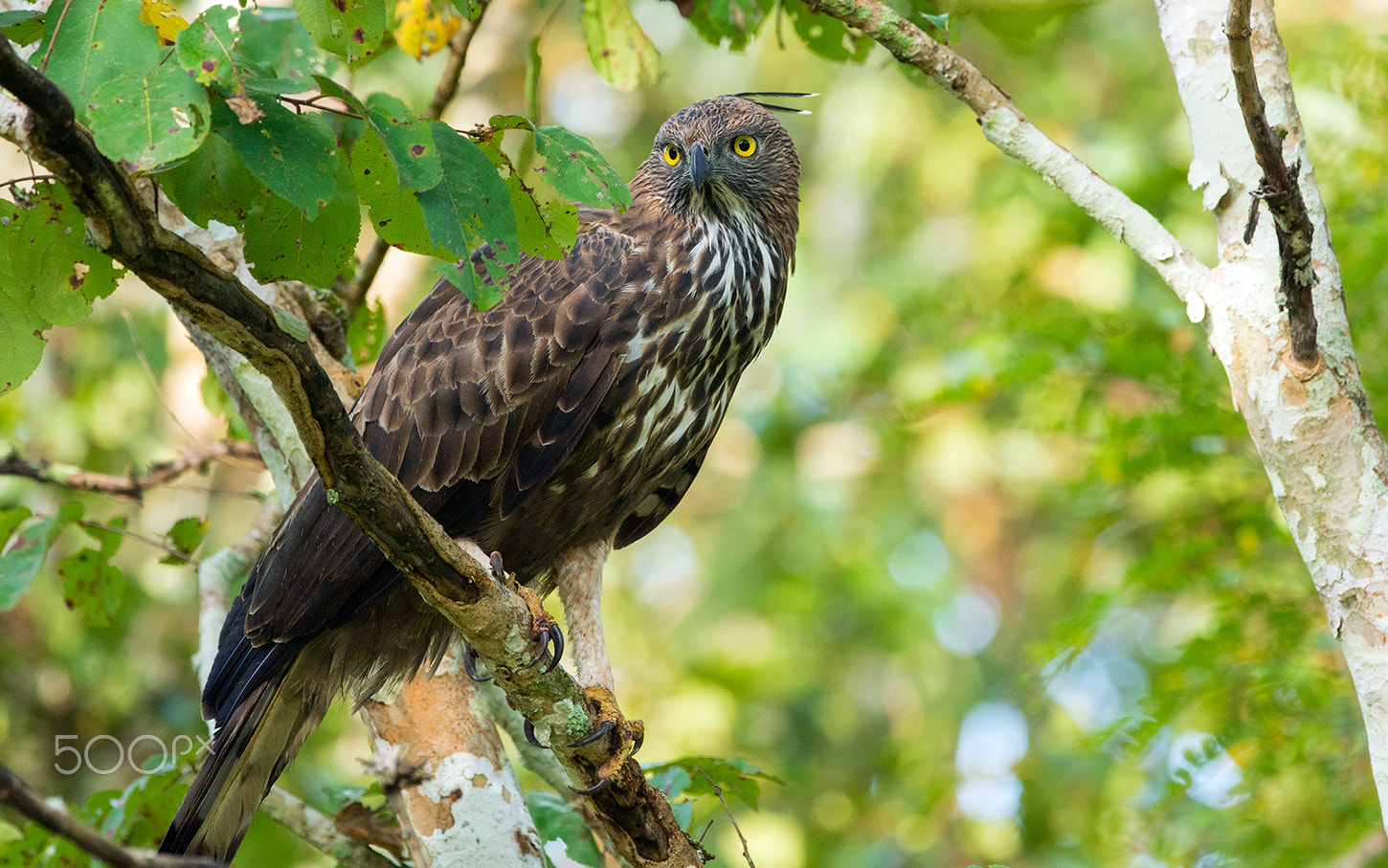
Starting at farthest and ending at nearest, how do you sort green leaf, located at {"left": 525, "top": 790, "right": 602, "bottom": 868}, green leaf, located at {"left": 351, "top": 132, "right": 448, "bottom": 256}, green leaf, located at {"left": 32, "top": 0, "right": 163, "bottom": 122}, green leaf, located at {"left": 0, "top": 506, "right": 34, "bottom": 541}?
green leaf, located at {"left": 0, "top": 506, "right": 34, "bottom": 541} → green leaf, located at {"left": 525, "top": 790, "right": 602, "bottom": 868} → green leaf, located at {"left": 351, "top": 132, "right": 448, "bottom": 256} → green leaf, located at {"left": 32, "top": 0, "right": 163, "bottom": 122}

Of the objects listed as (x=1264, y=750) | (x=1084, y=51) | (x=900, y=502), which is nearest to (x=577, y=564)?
(x=1264, y=750)

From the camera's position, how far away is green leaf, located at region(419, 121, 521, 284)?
1.63 metres

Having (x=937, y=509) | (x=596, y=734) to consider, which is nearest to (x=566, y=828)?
(x=596, y=734)

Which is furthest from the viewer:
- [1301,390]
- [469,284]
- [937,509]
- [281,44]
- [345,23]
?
[937,509]

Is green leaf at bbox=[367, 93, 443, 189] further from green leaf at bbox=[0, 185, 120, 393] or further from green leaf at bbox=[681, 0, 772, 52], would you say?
green leaf at bbox=[681, 0, 772, 52]

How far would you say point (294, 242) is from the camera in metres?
1.75

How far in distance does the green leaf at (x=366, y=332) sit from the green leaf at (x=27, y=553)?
1.07 m

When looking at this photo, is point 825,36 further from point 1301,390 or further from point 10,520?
point 10,520

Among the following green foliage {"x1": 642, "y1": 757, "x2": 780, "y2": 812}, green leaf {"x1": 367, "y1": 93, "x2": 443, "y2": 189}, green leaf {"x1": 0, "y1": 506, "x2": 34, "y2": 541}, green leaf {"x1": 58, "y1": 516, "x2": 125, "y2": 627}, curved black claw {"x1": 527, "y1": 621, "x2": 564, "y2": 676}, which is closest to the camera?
green leaf {"x1": 367, "y1": 93, "x2": 443, "y2": 189}

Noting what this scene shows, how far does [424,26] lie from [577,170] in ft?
6.39

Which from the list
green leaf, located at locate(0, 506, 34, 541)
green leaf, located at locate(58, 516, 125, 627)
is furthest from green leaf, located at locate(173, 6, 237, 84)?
green leaf, located at locate(58, 516, 125, 627)

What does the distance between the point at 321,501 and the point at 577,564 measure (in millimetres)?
→ 773

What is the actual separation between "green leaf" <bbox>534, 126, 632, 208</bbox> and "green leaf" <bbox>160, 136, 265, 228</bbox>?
42 cm

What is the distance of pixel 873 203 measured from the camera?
888 centimetres
